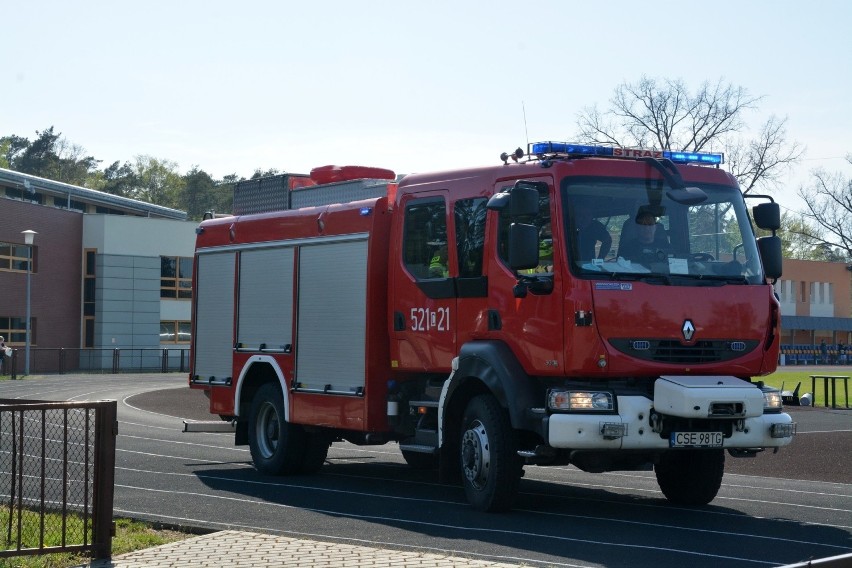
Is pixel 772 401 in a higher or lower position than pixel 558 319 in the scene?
lower

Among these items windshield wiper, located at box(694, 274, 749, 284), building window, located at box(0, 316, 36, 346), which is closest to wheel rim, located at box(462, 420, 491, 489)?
windshield wiper, located at box(694, 274, 749, 284)

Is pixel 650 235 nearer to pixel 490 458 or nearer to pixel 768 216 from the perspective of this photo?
pixel 768 216

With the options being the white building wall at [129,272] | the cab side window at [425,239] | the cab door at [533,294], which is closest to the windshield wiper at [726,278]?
→ the cab door at [533,294]

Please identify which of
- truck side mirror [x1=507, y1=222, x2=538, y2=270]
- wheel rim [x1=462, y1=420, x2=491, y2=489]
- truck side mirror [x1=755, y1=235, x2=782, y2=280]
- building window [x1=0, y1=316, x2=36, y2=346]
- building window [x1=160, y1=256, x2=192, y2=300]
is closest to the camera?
truck side mirror [x1=507, y1=222, x2=538, y2=270]

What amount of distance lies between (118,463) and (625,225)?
8.28 metres

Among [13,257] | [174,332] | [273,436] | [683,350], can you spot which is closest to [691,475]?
[683,350]

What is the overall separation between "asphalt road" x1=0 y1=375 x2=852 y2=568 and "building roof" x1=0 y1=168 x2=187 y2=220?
48.5 m

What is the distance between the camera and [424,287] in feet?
44.2

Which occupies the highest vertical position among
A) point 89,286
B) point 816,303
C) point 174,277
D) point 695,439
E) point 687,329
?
point 816,303

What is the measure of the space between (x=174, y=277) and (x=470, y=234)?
55799 mm

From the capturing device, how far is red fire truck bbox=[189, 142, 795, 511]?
11.5 meters

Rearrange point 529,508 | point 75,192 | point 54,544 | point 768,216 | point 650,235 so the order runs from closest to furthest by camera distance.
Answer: point 54,544
point 650,235
point 768,216
point 529,508
point 75,192

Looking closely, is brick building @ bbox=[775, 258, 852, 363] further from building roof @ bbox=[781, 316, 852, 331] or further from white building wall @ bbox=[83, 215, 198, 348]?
white building wall @ bbox=[83, 215, 198, 348]

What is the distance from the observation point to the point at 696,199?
12.2 m
